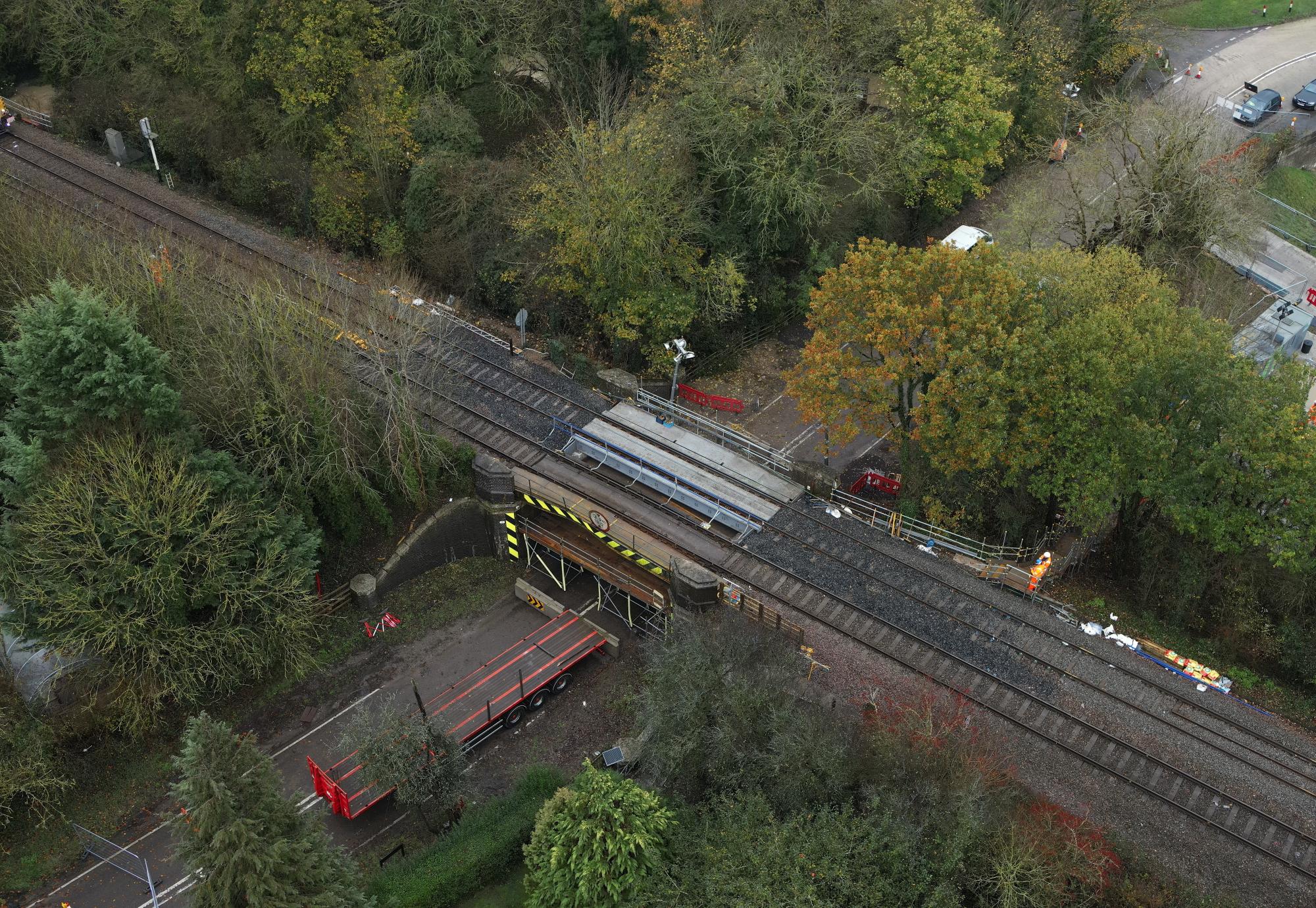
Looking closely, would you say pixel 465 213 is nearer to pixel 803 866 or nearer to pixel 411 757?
pixel 411 757

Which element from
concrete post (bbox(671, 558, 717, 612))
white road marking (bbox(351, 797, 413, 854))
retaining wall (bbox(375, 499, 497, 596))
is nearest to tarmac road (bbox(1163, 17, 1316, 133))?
concrete post (bbox(671, 558, 717, 612))

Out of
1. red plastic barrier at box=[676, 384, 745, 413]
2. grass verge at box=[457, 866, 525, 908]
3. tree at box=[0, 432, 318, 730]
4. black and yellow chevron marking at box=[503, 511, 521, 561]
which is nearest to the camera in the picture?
grass verge at box=[457, 866, 525, 908]

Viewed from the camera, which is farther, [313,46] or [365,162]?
[365,162]

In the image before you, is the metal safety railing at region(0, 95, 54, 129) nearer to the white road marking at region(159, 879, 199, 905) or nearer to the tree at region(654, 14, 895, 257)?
the tree at region(654, 14, 895, 257)

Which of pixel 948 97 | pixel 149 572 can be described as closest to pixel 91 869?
pixel 149 572

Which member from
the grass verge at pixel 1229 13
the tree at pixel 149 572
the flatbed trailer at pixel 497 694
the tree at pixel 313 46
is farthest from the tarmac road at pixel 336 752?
the grass verge at pixel 1229 13

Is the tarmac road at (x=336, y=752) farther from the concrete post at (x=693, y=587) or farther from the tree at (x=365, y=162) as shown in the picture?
the tree at (x=365, y=162)

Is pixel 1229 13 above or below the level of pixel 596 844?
above

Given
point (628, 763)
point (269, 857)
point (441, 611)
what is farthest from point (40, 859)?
point (628, 763)
